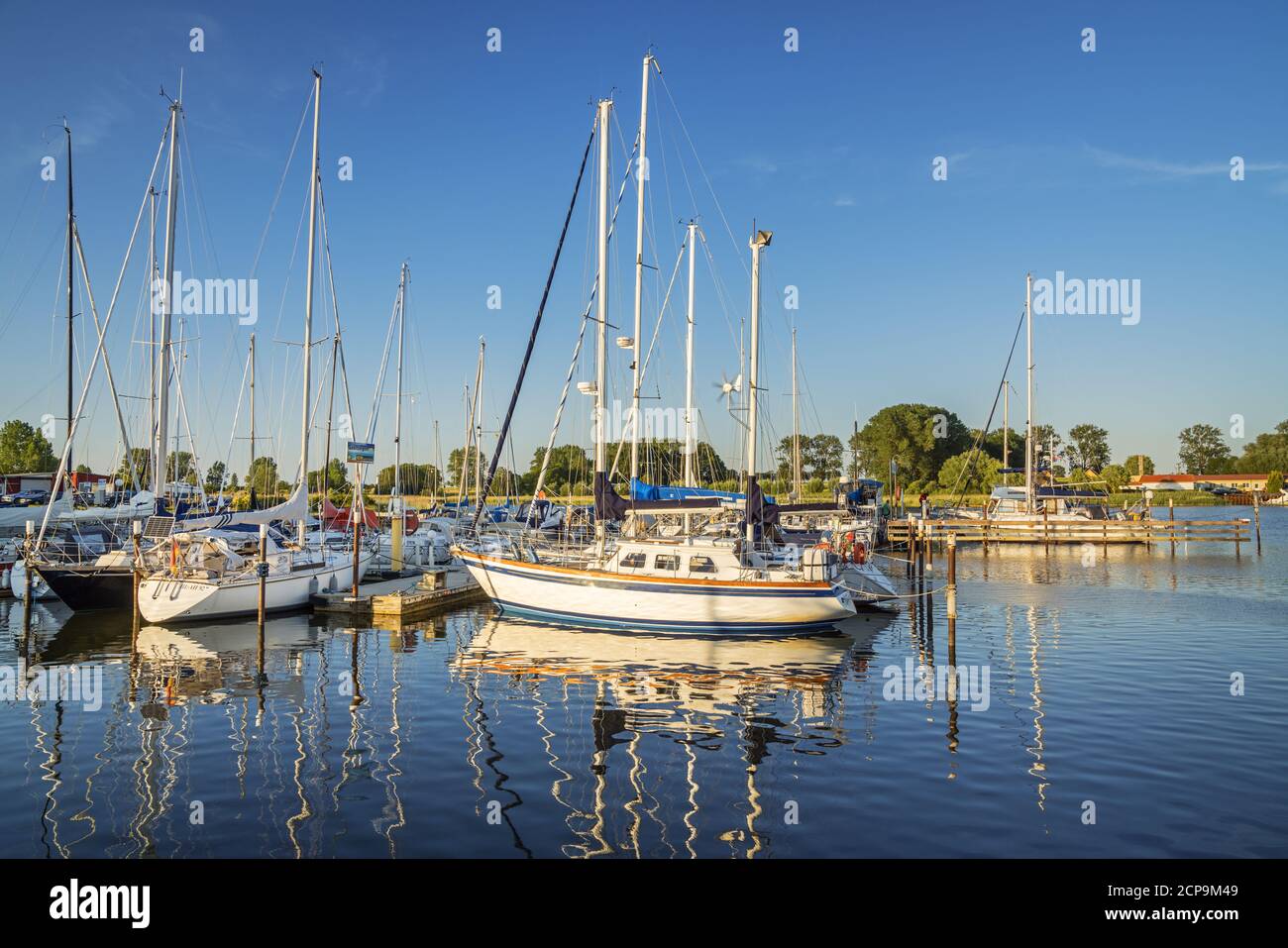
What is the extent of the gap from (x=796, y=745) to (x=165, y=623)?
2310 centimetres

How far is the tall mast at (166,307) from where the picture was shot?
30.9 meters

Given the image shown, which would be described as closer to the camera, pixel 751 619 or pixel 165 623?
pixel 751 619

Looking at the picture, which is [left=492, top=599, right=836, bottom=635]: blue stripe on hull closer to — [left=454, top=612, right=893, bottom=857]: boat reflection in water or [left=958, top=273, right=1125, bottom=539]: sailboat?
[left=454, top=612, right=893, bottom=857]: boat reflection in water

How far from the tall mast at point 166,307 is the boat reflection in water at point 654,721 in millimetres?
14646

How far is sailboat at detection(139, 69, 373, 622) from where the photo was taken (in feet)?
90.8

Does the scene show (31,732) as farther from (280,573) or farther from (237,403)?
(237,403)

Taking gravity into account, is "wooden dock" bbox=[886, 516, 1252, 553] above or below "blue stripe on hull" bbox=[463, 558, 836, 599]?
below

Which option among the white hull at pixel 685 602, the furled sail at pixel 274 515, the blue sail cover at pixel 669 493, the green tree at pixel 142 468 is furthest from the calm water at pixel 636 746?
the green tree at pixel 142 468

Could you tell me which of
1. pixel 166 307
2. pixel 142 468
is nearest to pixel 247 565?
pixel 166 307

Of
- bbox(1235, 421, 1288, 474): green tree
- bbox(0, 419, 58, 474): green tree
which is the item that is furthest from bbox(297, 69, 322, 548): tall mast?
bbox(1235, 421, 1288, 474): green tree

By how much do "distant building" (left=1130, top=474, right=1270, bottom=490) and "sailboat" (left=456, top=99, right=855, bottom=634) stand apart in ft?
554
